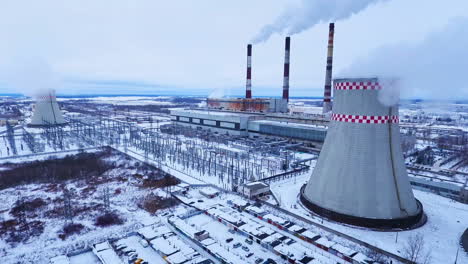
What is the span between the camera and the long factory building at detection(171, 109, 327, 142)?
35438 millimetres

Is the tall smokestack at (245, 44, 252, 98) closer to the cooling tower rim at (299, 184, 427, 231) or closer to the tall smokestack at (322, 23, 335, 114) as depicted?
the tall smokestack at (322, 23, 335, 114)

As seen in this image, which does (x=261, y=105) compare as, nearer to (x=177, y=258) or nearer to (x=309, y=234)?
(x=309, y=234)

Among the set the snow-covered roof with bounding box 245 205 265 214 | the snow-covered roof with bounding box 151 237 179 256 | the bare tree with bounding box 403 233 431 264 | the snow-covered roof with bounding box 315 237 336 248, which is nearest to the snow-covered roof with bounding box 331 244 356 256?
the snow-covered roof with bounding box 315 237 336 248

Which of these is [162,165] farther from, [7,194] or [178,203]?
[7,194]

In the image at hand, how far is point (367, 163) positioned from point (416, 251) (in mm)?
4481

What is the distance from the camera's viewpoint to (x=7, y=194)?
20.2m

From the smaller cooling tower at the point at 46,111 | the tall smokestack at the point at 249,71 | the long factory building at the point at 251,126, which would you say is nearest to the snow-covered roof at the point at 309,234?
the long factory building at the point at 251,126

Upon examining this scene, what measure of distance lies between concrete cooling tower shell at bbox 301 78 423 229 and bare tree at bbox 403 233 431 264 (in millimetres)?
1205

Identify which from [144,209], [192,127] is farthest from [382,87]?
[192,127]

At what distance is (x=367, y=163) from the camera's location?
13812 millimetres

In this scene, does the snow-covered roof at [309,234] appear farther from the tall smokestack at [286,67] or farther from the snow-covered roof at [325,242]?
the tall smokestack at [286,67]

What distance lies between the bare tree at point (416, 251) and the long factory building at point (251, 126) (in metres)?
21.2

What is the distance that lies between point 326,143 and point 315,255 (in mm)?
6150

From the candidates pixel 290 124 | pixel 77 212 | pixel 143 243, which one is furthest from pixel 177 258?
pixel 290 124
